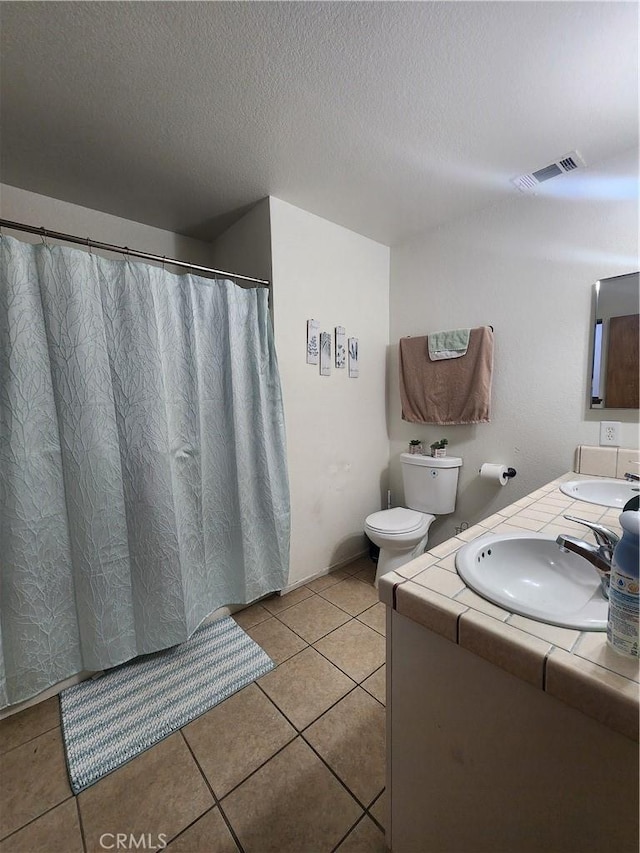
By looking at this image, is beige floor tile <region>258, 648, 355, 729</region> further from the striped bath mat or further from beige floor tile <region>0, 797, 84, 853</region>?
beige floor tile <region>0, 797, 84, 853</region>

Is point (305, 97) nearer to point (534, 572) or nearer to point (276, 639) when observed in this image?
point (534, 572)

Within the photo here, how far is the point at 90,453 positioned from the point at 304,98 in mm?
1524

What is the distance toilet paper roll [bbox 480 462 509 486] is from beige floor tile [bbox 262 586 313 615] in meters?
1.25

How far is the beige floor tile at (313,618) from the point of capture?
5.53 feet

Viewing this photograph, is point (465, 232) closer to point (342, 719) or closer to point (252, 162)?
point (252, 162)

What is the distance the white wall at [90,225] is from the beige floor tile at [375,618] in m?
2.44

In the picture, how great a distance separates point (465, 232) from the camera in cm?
199

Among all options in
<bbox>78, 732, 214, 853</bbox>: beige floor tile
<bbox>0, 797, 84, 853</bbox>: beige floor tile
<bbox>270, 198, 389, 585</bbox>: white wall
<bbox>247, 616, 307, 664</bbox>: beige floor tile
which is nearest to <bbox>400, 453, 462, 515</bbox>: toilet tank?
<bbox>270, 198, 389, 585</bbox>: white wall

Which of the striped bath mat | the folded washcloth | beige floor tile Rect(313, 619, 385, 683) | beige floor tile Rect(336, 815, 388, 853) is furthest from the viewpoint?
the folded washcloth

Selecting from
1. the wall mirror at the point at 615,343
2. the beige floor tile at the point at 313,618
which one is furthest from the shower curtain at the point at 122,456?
the wall mirror at the point at 615,343

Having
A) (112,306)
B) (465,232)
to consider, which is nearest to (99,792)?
(112,306)

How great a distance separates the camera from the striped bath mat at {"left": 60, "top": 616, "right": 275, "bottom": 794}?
3.75ft

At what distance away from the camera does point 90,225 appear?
183 cm

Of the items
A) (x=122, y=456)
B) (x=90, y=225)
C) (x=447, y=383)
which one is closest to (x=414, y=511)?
(x=447, y=383)
